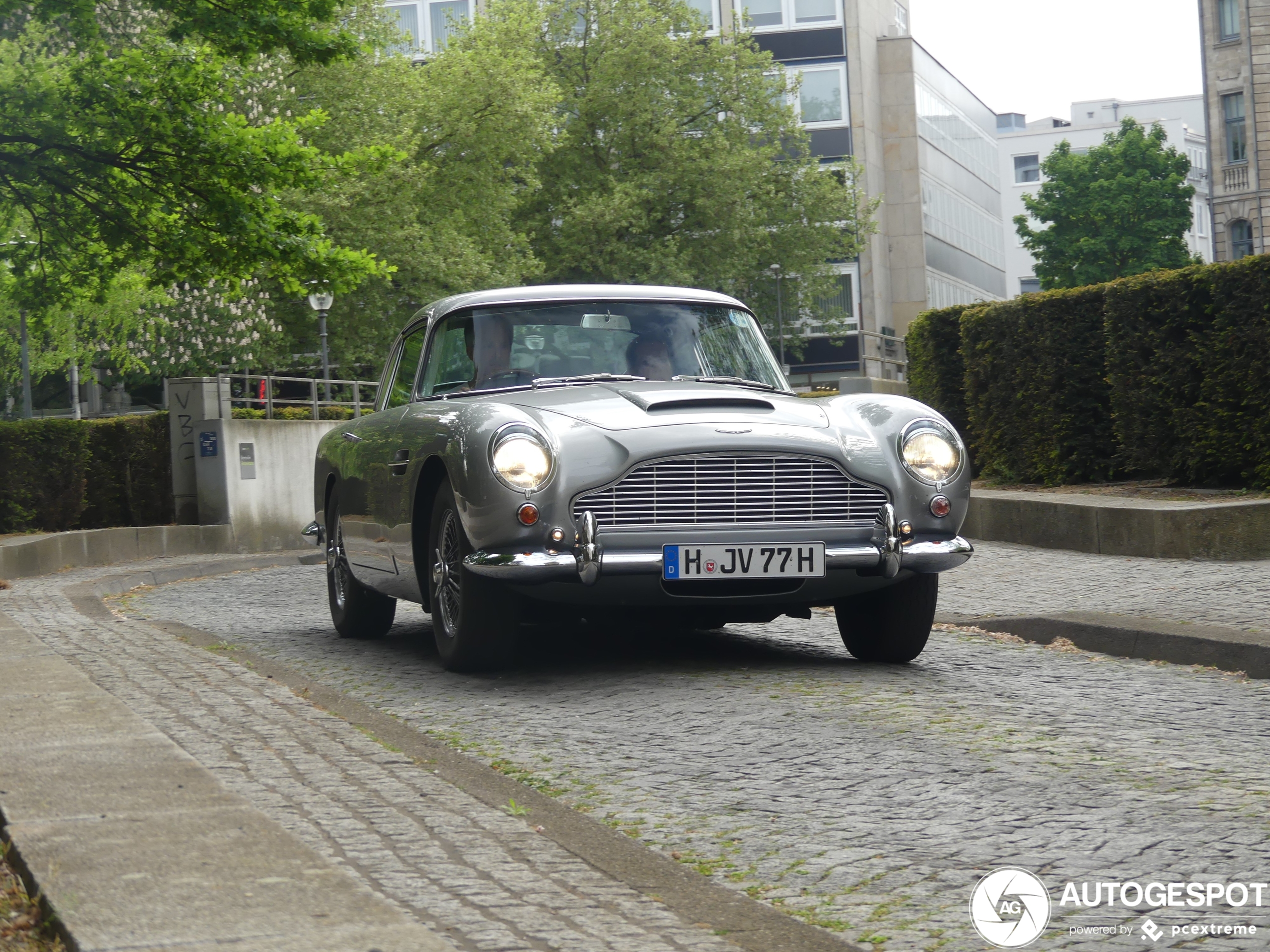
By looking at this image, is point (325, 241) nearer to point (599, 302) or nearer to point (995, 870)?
point (599, 302)

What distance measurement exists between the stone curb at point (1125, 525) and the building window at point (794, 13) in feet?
171

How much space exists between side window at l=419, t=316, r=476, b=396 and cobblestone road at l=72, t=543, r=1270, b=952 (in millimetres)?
1359

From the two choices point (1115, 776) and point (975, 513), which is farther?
point (975, 513)

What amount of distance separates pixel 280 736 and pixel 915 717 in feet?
7.36

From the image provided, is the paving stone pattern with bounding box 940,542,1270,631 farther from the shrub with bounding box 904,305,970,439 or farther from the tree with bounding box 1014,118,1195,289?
the tree with bounding box 1014,118,1195,289

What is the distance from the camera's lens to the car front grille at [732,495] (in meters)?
6.48

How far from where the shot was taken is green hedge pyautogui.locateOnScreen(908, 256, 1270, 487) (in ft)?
38.5

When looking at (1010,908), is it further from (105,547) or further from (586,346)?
(105,547)

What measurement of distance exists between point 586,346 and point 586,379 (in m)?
0.25

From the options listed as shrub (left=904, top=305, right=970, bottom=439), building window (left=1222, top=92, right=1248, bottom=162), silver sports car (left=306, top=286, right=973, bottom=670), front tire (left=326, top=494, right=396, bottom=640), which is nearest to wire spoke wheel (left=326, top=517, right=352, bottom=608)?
front tire (left=326, top=494, right=396, bottom=640)

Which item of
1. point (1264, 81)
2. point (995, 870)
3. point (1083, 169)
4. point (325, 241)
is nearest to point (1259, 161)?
point (1264, 81)

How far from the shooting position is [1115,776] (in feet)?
15.6

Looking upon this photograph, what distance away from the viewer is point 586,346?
7684 mm

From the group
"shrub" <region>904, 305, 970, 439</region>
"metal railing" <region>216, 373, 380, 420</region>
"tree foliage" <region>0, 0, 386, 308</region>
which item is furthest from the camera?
"metal railing" <region>216, 373, 380, 420</region>
